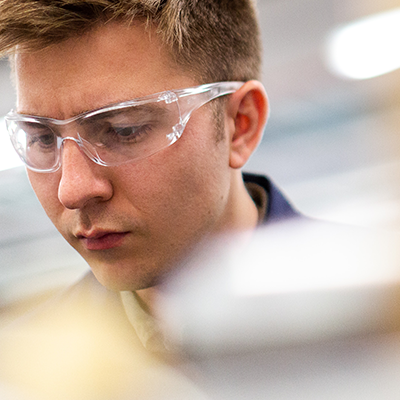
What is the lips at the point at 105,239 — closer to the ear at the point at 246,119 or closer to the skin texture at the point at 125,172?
the skin texture at the point at 125,172

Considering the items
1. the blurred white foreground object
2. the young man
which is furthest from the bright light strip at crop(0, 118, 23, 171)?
the blurred white foreground object

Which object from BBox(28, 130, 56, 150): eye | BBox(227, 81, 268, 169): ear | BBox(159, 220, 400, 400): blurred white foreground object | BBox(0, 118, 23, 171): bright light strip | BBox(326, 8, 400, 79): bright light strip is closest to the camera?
BBox(159, 220, 400, 400): blurred white foreground object

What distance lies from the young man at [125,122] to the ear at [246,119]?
14 millimetres

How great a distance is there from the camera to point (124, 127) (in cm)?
90

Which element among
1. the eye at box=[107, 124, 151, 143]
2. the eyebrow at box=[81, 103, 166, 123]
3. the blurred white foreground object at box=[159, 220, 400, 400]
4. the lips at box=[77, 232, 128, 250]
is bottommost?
the blurred white foreground object at box=[159, 220, 400, 400]

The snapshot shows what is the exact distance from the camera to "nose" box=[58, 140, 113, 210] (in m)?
0.89

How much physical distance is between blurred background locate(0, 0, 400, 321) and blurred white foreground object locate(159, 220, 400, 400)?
1.27ft

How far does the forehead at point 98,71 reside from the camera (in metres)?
0.89

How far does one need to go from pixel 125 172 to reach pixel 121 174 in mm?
11

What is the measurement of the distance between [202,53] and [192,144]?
27 cm

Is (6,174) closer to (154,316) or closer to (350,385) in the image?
(154,316)

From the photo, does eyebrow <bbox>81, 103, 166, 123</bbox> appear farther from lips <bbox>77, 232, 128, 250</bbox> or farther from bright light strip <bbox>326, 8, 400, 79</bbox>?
bright light strip <bbox>326, 8, 400, 79</bbox>

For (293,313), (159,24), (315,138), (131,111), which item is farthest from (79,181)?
(315,138)

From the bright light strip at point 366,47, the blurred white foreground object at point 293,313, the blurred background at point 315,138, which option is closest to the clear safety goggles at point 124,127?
the blurred white foreground object at point 293,313
